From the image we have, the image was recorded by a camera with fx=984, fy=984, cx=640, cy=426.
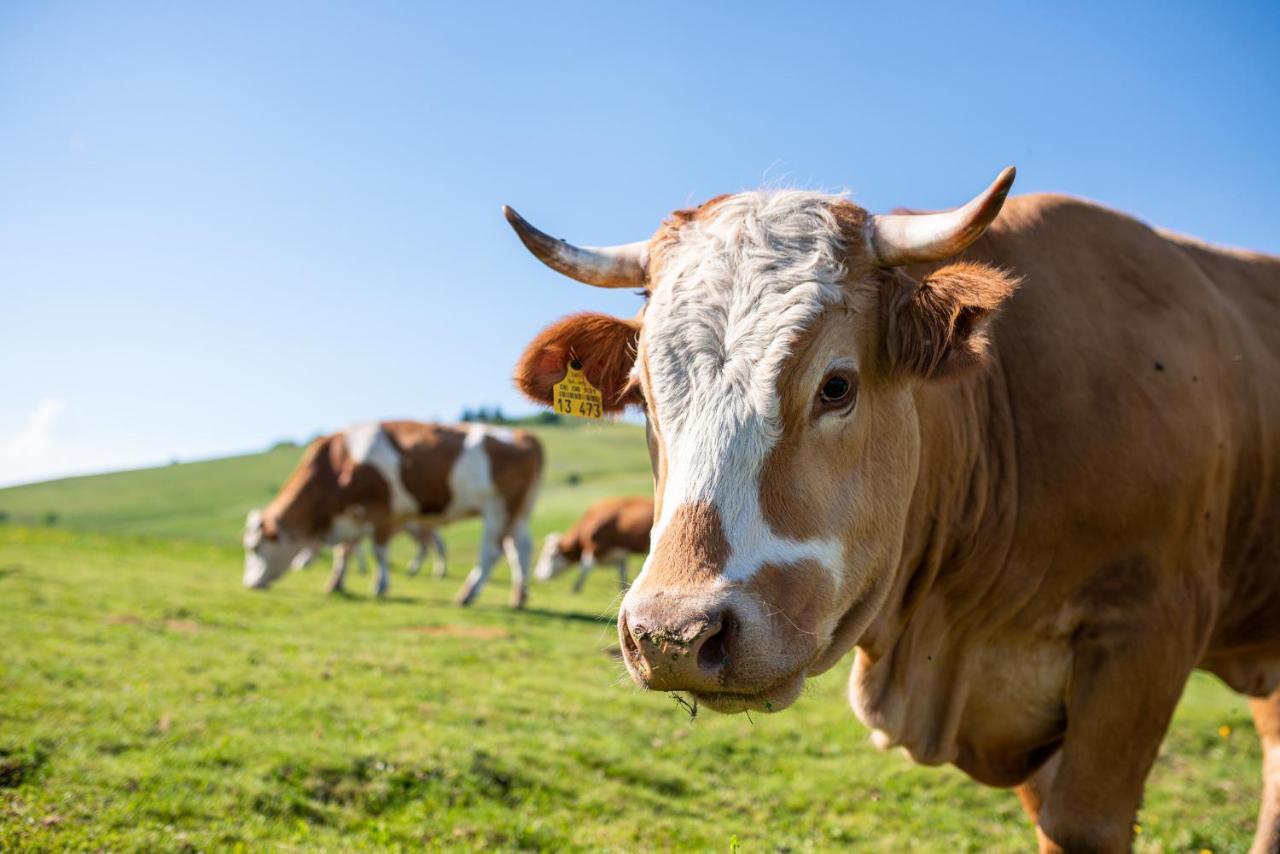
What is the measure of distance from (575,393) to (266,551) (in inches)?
669

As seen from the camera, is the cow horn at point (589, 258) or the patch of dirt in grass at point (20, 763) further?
the patch of dirt in grass at point (20, 763)

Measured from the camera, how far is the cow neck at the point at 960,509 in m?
4.03

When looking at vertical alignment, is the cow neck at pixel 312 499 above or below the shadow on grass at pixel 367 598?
above

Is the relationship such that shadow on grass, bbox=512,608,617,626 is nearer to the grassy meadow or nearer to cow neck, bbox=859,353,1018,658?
the grassy meadow

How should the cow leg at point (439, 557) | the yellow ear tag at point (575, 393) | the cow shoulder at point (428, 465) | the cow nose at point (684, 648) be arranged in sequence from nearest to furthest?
the cow nose at point (684, 648) → the yellow ear tag at point (575, 393) → the cow shoulder at point (428, 465) → the cow leg at point (439, 557)

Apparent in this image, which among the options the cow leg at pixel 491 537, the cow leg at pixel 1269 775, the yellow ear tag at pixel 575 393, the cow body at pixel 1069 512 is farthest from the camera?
the cow leg at pixel 491 537

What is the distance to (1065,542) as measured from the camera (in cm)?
403

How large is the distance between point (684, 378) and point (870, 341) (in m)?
0.74

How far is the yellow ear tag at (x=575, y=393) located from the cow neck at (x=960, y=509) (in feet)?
4.69

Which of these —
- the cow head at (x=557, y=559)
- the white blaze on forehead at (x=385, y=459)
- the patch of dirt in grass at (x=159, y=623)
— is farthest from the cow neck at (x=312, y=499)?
the cow head at (x=557, y=559)

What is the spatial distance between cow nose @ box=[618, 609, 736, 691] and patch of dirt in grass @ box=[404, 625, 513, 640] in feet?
35.5

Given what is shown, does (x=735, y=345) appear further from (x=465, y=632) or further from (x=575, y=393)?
(x=465, y=632)

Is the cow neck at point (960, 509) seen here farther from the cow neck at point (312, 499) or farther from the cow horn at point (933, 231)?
the cow neck at point (312, 499)

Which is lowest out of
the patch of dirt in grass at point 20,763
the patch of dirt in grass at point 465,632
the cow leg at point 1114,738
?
the patch of dirt in grass at point 465,632
